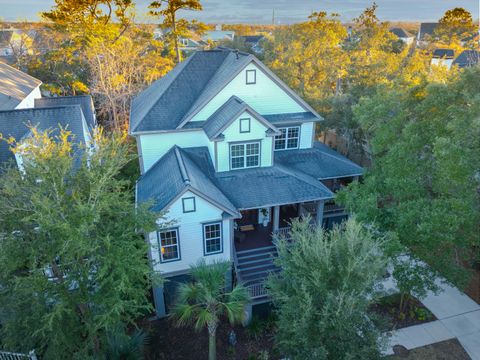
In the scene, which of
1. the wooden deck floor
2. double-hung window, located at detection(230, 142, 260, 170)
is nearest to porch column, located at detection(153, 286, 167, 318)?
the wooden deck floor

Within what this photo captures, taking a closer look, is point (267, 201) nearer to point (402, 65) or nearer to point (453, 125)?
point (453, 125)

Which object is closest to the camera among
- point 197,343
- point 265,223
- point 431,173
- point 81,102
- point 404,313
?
point 431,173

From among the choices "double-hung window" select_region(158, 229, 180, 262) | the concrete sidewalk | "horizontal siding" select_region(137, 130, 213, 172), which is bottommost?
the concrete sidewalk

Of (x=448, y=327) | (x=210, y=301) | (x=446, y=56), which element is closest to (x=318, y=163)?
(x=448, y=327)

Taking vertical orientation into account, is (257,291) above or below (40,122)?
below

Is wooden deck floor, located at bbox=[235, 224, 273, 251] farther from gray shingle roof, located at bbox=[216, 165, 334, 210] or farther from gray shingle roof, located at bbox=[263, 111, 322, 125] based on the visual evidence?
gray shingle roof, located at bbox=[263, 111, 322, 125]

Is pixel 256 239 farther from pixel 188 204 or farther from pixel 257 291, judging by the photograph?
pixel 188 204
